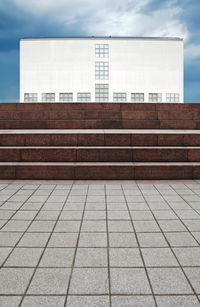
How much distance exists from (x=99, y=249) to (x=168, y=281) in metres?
0.98

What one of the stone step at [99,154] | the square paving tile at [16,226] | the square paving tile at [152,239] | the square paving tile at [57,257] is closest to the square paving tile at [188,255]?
the square paving tile at [152,239]

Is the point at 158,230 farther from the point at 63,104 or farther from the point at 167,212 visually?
the point at 63,104

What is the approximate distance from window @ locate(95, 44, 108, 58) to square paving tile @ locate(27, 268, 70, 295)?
42.4m

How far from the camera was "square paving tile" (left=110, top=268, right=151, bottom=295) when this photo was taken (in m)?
2.39

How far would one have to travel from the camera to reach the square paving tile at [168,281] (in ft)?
7.88

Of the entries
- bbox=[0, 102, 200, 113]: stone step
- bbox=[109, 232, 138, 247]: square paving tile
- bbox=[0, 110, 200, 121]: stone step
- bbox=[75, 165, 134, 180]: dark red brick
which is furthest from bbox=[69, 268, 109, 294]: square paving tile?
bbox=[0, 102, 200, 113]: stone step

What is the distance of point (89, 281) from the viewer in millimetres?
2527

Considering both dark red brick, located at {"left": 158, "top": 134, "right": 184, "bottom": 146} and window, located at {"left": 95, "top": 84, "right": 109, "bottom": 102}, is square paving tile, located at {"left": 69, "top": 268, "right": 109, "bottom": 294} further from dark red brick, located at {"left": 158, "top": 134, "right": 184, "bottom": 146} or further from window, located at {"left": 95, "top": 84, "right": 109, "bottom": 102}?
window, located at {"left": 95, "top": 84, "right": 109, "bottom": 102}

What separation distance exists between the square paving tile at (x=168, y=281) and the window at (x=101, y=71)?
132 ft

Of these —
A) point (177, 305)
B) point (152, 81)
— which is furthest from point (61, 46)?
point (177, 305)

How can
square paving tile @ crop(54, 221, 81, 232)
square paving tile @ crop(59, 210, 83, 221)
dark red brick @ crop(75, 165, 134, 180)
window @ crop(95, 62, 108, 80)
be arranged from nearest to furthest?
square paving tile @ crop(54, 221, 81, 232)
square paving tile @ crop(59, 210, 83, 221)
dark red brick @ crop(75, 165, 134, 180)
window @ crop(95, 62, 108, 80)

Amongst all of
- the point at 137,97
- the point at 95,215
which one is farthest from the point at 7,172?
the point at 137,97

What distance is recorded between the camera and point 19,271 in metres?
2.71

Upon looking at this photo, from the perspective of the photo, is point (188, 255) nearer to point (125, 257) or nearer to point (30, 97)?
point (125, 257)
